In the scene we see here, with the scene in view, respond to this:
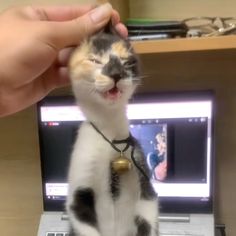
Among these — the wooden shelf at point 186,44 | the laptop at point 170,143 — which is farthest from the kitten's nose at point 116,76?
the laptop at point 170,143

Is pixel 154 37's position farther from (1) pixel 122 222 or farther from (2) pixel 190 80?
(1) pixel 122 222

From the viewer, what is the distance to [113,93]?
39cm

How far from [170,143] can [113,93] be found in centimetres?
51

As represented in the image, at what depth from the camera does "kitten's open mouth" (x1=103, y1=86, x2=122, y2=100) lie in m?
0.39

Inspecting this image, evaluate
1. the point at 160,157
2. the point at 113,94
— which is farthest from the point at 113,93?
the point at 160,157

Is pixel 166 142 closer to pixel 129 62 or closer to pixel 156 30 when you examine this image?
pixel 156 30

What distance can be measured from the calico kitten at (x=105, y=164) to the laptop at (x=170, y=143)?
0.41 m

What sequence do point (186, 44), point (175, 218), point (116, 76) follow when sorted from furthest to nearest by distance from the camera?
1. point (175, 218)
2. point (186, 44)
3. point (116, 76)

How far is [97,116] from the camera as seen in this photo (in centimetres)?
43

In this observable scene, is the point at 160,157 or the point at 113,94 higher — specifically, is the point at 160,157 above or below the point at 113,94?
below

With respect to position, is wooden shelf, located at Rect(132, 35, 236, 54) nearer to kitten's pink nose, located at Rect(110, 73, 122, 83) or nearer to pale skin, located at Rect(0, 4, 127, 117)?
pale skin, located at Rect(0, 4, 127, 117)

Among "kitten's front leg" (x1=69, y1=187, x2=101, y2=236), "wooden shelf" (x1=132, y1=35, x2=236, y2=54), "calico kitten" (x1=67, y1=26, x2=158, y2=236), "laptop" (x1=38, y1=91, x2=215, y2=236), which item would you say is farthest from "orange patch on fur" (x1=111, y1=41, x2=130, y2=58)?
"laptop" (x1=38, y1=91, x2=215, y2=236)

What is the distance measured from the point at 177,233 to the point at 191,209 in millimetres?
91

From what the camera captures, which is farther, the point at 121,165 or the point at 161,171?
the point at 161,171
